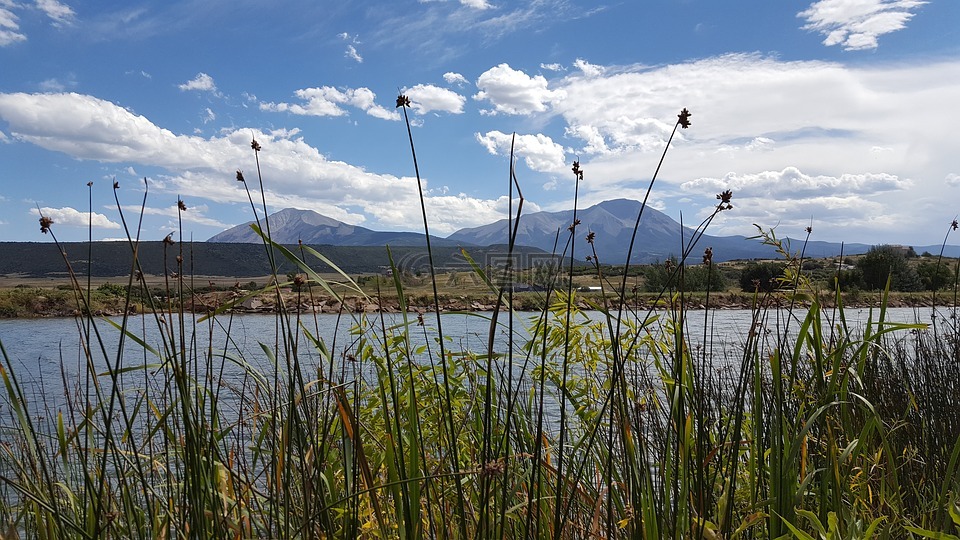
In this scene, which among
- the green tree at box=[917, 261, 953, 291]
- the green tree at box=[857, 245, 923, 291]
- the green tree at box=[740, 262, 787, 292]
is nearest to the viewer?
the green tree at box=[740, 262, 787, 292]

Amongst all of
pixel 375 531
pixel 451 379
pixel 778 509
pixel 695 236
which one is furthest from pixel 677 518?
pixel 451 379

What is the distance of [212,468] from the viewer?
1.42 m

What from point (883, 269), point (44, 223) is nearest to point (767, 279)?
point (883, 269)

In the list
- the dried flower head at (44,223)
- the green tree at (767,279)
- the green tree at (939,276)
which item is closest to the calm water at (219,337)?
the green tree at (939,276)

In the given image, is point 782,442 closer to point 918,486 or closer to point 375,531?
point 375,531

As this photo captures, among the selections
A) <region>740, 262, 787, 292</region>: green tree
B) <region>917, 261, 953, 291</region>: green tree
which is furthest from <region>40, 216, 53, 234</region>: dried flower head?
<region>917, 261, 953, 291</region>: green tree

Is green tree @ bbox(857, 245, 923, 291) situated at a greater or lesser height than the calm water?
greater

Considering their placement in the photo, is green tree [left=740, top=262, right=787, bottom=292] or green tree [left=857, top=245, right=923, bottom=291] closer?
green tree [left=740, top=262, right=787, bottom=292]

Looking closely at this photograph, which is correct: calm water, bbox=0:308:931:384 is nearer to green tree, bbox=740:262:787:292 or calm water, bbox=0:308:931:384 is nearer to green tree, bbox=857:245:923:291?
green tree, bbox=857:245:923:291

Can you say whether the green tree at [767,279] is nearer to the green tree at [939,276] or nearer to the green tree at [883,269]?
the green tree at [883,269]

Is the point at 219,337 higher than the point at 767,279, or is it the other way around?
the point at 767,279

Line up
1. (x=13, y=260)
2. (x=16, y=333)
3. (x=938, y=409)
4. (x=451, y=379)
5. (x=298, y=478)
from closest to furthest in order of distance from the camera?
(x=298, y=478)
(x=451, y=379)
(x=938, y=409)
(x=16, y=333)
(x=13, y=260)

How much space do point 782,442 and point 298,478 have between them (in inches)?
54.1

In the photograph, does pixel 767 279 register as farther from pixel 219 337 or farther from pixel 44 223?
pixel 219 337
